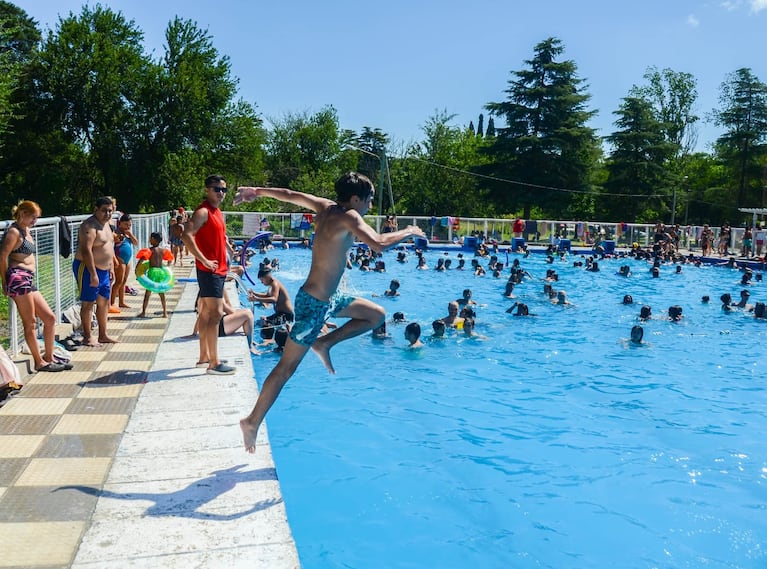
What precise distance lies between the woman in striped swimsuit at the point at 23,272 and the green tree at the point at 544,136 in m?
48.7

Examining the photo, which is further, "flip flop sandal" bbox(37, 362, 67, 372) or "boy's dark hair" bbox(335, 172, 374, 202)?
"flip flop sandal" bbox(37, 362, 67, 372)

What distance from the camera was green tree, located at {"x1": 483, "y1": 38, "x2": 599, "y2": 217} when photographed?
5188 cm

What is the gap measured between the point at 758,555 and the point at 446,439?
11.3ft

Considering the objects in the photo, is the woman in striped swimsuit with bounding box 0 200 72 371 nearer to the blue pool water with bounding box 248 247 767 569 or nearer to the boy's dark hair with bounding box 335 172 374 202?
the blue pool water with bounding box 248 247 767 569

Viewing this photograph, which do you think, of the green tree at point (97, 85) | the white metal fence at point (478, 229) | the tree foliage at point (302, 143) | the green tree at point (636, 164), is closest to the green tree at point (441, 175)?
the tree foliage at point (302, 143)

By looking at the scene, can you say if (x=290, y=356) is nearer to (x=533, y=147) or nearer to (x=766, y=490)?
(x=766, y=490)

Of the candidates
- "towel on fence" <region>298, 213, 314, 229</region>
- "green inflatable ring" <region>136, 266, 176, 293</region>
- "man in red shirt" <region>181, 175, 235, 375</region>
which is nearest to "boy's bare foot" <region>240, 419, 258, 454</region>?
"man in red shirt" <region>181, 175, 235, 375</region>

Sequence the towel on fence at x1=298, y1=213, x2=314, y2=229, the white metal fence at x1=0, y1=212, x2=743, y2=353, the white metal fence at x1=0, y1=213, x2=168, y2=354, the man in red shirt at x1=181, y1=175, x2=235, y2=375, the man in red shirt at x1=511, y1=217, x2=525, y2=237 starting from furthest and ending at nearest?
the man in red shirt at x1=511, y1=217, x2=525, y2=237, the white metal fence at x1=0, y1=212, x2=743, y2=353, the towel on fence at x1=298, y1=213, x2=314, y2=229, the white metal fence at x1=0, y1=213, x2=168, y2=354, the man in red shirt at x1=181, y1=175, x2=235, y2=375

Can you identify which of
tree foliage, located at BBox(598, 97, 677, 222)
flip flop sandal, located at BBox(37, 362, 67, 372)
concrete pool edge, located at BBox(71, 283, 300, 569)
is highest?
tree foliage, located at BBox(598, 97, 677, 222)

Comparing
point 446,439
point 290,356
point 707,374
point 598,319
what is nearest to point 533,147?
point 598,319

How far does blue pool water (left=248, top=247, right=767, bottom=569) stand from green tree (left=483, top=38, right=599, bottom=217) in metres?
39.4

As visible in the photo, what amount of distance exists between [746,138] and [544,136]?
1720cm

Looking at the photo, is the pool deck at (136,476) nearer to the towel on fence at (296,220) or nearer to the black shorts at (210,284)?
the black shorts at (210,284)

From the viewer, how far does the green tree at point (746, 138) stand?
179 feet
